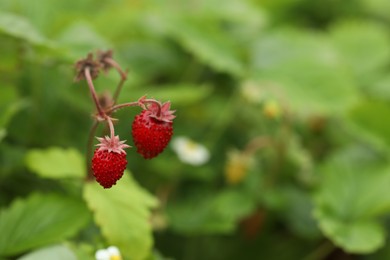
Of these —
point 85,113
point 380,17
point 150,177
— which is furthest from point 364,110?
point 380,17

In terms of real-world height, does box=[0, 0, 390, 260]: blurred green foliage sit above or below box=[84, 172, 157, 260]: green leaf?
above

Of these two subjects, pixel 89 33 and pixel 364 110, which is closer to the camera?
pixel 89 33

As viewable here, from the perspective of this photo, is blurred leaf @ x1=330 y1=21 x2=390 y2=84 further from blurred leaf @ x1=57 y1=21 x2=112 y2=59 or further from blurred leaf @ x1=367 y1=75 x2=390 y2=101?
blurred leaf @ x1=57 y1=21 x2=112 y2=59

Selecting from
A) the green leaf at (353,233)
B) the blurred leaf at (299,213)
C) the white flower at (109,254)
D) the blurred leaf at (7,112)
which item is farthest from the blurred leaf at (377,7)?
the white flower at (109,254)

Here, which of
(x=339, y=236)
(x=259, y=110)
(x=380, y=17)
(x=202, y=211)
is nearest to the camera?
(x=339, y=236)

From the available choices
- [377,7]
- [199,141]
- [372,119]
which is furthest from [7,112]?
[377,7]

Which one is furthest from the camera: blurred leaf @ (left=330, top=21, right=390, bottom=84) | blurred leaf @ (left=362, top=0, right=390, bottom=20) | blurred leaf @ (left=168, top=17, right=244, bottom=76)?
blurred leaf @ (left=362, top=0, right=390, bottom=20)

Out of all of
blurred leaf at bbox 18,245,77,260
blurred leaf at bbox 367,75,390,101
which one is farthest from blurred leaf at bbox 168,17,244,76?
blurred leaf at bbox 18,245,77,260

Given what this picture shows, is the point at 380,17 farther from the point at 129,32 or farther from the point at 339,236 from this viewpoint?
the point at 339,236
